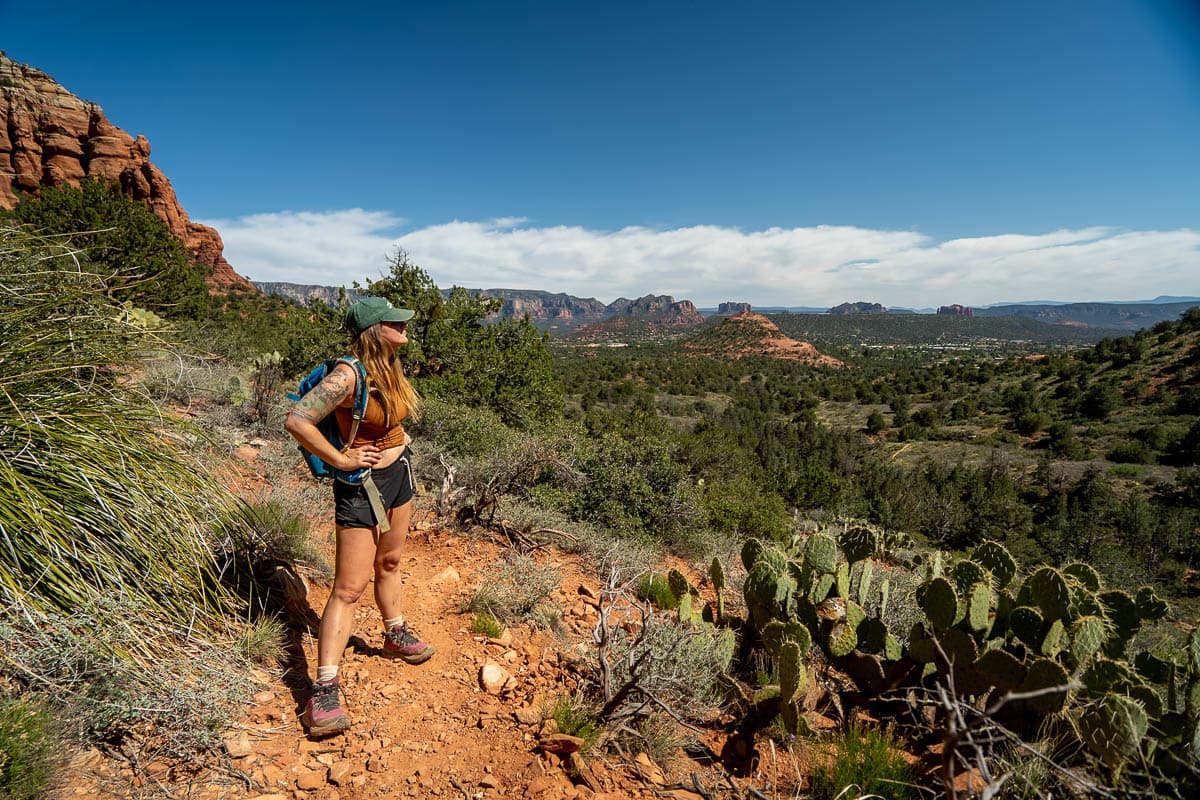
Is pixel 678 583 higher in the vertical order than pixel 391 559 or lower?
lower

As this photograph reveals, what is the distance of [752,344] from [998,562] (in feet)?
350

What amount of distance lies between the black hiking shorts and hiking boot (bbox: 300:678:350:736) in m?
0.72

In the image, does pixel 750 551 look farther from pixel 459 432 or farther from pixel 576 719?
pixel 459 432

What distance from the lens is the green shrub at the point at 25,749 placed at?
1.43 metres

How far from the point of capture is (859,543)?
3352mm

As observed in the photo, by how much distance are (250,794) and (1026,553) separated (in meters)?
29.8

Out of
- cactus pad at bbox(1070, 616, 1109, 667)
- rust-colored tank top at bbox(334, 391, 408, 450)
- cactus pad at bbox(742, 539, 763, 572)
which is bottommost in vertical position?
cactus pad at bbox(742, 539, 763, 572)

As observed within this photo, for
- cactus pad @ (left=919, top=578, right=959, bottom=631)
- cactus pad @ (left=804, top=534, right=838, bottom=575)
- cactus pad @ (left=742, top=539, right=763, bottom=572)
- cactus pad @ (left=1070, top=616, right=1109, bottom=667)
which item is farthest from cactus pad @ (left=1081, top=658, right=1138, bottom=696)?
cactus pad @ (left=742, top=539, right=763, bottom=572)

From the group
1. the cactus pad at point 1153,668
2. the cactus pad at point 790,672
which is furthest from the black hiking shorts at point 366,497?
the cactus pad at point 1153,668

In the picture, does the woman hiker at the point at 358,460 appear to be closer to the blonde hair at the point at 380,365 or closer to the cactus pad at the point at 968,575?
the blonde hair at the point at 380,365

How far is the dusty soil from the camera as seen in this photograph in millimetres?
1876

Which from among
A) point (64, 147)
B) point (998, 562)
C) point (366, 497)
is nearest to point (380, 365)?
point (366, 497)

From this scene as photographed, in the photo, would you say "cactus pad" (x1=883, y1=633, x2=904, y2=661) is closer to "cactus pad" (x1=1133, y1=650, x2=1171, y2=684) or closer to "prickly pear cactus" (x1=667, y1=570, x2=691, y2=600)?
"cactus pad" (x1=1133, y1=650, x2=1171, y2=684)

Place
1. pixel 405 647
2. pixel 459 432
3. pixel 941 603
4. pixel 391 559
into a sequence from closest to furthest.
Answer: pixel 941 603 → pixel 391 559 → pixel 405 647 → pixel 459 432
